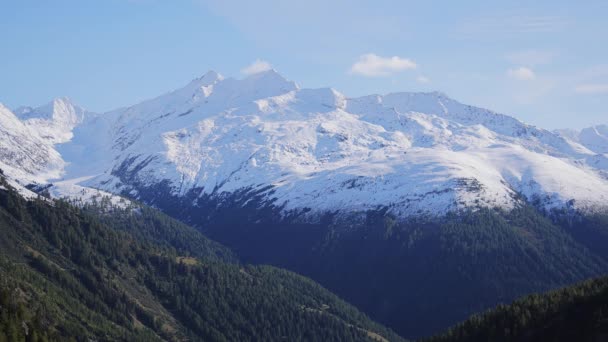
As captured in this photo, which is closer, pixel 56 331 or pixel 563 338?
pixel 563 338

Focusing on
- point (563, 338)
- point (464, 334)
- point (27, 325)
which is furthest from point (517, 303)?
point (27, 325)

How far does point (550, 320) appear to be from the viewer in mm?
164750

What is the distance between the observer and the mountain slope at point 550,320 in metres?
153

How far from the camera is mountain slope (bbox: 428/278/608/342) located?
152925 mm

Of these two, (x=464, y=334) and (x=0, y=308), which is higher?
(x=0, y=308)

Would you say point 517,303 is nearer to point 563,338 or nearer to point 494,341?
point 494,341

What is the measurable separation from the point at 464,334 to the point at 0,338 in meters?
101

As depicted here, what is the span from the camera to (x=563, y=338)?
153 metres

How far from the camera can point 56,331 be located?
197750 millimetres

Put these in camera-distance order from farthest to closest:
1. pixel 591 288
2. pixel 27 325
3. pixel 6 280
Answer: pixel 6 280, pixel 591 288, pixel 27 325

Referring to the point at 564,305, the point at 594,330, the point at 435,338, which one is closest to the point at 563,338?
the point at 594,330

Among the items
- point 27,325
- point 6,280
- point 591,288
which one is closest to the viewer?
point 27,325

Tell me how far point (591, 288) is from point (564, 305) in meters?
14.5

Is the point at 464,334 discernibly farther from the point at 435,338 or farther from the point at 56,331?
the point at 56,331
